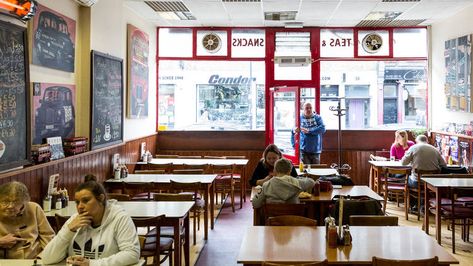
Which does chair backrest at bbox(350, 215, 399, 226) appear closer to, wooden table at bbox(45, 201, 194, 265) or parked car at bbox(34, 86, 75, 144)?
wooden table at bbox(45, 201, 194, 265)

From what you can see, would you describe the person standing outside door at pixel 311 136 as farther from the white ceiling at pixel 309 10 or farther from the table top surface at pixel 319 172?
the table top surface at pixel 319 172

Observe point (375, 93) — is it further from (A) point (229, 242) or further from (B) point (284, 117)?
(A) point (229, 242)

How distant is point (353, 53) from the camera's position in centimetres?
1052

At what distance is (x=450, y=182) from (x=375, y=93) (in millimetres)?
4654

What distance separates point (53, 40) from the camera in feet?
17.8

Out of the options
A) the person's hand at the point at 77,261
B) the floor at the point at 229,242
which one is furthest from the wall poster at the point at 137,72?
the person's hand at the point at 77,261

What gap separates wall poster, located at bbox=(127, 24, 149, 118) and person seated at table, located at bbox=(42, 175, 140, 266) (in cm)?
560

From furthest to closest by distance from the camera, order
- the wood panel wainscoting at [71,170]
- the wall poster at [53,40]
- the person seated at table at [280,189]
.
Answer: the wall poster at [53,40], the person seated at table at [280,189], the wood panel wainscoting at [71,170]

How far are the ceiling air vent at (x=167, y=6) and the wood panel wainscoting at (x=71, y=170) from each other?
2522 mm

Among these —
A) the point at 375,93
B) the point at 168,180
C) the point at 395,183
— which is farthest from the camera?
the point at 375,93

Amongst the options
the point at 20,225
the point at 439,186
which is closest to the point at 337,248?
the point at 20,225

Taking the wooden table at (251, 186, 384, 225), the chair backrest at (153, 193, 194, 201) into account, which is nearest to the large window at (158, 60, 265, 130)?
the wooden table at (251, 186, 384, 225)

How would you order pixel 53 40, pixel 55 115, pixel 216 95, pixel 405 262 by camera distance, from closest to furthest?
1. pixel 405 262
2. pixel 53 40
3. pixel 55 115
4. pixel 216 95

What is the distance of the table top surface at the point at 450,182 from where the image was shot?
5.86m
